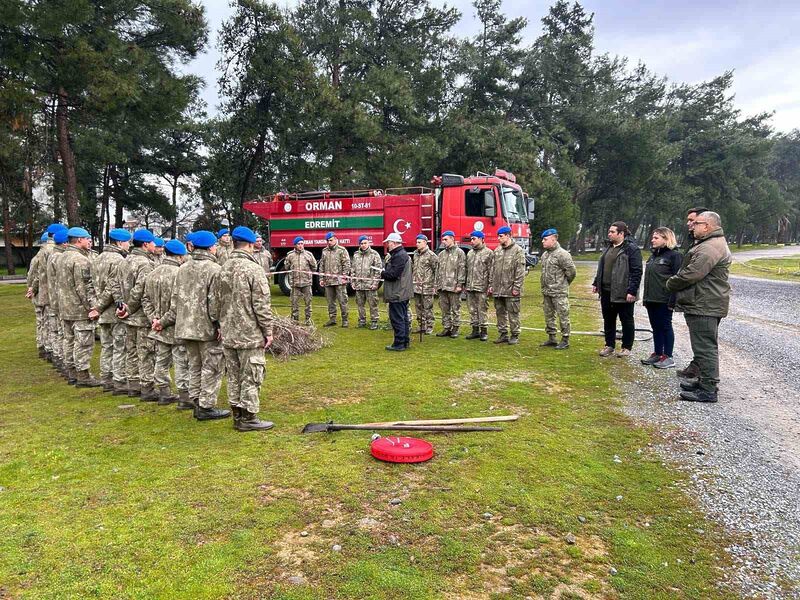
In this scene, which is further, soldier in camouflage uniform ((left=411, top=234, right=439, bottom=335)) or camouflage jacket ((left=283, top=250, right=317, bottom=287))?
camouflage jacket ((left=283, top=250, right=317, bottom=287))

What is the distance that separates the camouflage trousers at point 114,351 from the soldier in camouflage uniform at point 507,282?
5.75 m

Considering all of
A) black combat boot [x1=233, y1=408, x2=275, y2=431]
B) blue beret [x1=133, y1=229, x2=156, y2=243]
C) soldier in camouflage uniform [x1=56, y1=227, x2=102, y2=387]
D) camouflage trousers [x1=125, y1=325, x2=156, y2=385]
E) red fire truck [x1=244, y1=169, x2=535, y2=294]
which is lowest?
black combat boot [x1=233, y1=408, x2=275, y2=431]

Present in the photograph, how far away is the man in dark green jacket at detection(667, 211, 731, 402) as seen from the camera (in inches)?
220

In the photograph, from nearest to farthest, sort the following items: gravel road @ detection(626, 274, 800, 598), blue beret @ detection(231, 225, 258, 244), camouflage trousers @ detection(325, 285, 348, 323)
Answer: gravel road @ detection(626, 274, 800, 598) → blue beret @ detection(231, 225, 258, 244) → camouflage trousers @ detection(325, 285, 348, 323)

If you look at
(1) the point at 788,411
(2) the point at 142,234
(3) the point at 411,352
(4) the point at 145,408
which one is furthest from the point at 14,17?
(1) the point at 788,411

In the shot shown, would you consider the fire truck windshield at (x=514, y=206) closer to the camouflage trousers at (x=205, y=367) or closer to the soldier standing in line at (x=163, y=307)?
the soldier standing in line at (x=163, y=307)

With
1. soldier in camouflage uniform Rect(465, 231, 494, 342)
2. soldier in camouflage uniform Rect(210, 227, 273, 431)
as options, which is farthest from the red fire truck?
soldier in camouflage uniform Rect(210, 227, 273, 431)

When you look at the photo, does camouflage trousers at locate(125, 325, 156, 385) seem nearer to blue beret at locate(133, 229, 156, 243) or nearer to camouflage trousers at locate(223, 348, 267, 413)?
blue beret at locate(133, 229, 156, 243)

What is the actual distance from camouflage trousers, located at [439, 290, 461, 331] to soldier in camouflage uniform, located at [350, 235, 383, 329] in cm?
162

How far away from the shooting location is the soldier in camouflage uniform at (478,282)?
9.33 m

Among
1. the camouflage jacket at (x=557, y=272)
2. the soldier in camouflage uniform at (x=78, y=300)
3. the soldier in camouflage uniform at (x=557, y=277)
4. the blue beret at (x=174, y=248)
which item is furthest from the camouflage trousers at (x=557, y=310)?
the soldier in camouflage uniform at (x=78, y=300)

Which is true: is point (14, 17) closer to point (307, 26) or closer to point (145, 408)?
point (145, 408)

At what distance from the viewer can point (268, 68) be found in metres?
21.5

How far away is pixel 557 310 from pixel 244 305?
18.4ft
